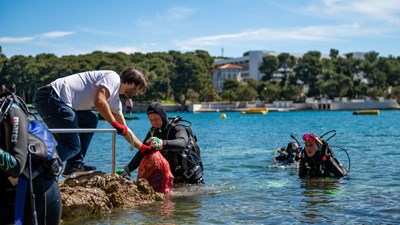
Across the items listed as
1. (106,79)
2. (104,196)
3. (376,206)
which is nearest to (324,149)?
(376,206)

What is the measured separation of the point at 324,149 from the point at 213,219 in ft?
14.7

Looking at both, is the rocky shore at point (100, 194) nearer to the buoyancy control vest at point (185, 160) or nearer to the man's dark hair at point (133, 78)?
the buoyancy control vest at point (185, 160)

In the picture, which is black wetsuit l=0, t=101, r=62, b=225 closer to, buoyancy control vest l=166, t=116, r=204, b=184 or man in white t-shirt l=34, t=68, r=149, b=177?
man in white t-shirt l=34, t=68, r=149, b=177

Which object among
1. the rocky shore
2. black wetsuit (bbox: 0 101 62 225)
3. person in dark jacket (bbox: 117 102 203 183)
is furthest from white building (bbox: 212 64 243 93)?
black wetsuit (bbox: 0 101 62 225)

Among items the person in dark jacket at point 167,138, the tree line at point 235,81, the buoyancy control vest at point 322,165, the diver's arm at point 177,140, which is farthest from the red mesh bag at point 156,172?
the tree line at point 235,81

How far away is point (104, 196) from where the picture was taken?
733 cm

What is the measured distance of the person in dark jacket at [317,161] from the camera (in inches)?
427

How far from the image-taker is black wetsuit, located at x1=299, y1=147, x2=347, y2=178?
438 inches

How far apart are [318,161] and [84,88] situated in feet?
20.2

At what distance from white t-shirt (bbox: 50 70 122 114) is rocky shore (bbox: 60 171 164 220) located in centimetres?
120

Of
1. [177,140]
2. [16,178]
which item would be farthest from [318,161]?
[16,178]

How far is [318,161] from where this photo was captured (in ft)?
36.6

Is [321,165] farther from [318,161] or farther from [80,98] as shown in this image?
[80,98]

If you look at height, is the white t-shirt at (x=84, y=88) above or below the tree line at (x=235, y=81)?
below
